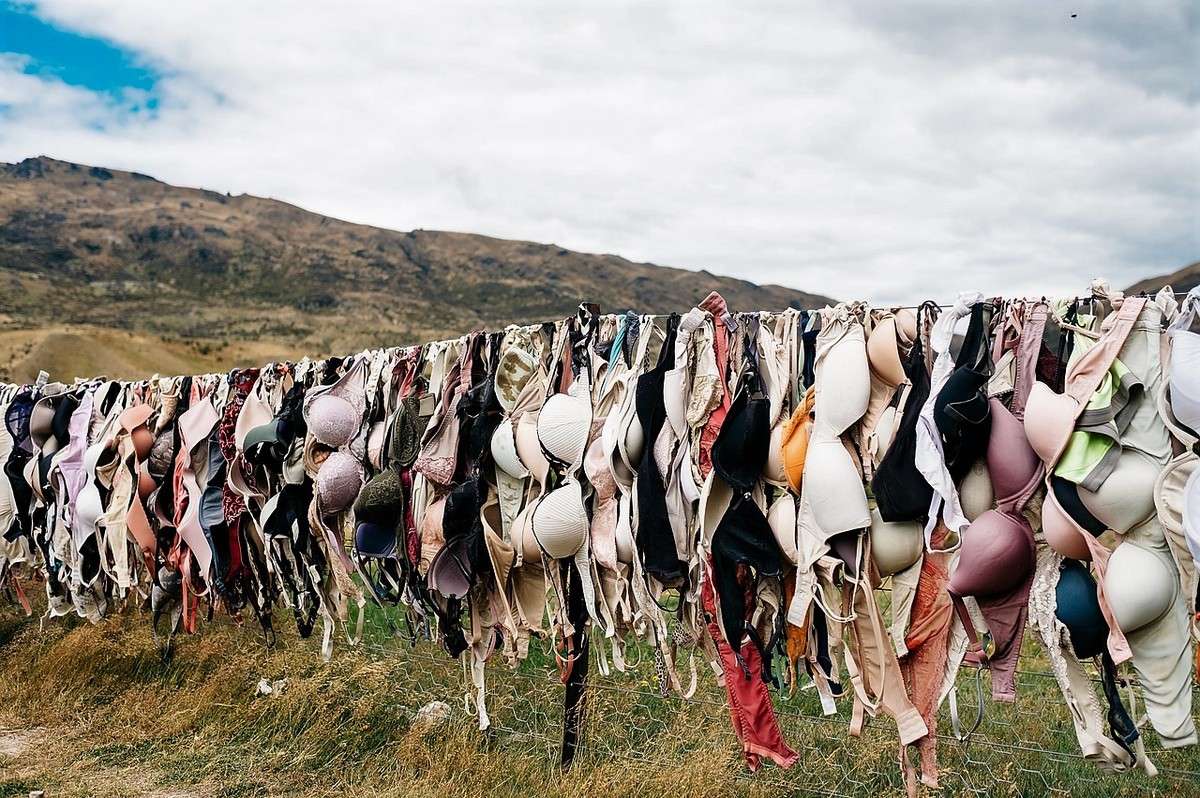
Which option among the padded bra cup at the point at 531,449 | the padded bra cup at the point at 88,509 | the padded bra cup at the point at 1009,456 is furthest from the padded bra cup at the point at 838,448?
the padded bra cup at the point at 88,509

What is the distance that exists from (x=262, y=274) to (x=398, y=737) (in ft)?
283

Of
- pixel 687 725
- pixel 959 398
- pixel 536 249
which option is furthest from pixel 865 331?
pixel 536 249

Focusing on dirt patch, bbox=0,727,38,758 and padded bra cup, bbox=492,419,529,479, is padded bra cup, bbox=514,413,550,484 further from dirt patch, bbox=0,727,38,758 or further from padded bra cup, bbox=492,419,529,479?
dirt patch, bbox=0,727,38,758

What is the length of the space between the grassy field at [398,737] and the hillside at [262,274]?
46708mm

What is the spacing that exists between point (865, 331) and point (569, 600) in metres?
1.73

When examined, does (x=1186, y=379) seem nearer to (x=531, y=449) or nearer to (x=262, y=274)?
(x=531, y=449)

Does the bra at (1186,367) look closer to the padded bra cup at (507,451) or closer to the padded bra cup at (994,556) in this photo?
the padded bra cup at (994,556)

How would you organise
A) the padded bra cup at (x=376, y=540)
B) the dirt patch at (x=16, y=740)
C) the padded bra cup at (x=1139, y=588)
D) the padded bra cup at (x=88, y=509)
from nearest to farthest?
the padded bra cup at (x=1139, y=588) < the padded bra cup at (x=376, y=540) < the dirt patch at (x=16, y=740) < the padded bra cup at (x=88, y=509)

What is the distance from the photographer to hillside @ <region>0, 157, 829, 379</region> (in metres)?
61.9

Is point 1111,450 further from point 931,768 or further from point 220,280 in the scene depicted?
point 220,280

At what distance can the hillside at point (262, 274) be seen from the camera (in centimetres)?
6194

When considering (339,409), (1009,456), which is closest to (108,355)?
(339,409)

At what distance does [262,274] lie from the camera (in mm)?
85062

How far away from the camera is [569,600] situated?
158 inches
